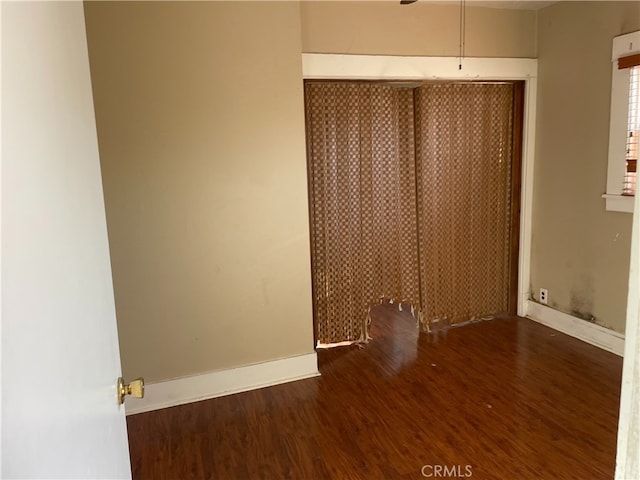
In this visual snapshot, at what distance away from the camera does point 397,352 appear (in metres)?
3.55

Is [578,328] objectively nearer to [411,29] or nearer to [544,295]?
[544,295]

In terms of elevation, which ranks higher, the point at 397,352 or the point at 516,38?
the point at 516,38

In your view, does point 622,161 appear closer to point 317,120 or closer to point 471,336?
point 471,336

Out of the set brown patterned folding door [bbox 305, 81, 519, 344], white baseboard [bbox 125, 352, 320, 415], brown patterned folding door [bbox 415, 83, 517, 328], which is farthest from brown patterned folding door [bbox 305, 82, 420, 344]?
white baseboard [bbox 125, 352, 320, 415]

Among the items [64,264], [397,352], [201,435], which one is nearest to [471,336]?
[397,352]

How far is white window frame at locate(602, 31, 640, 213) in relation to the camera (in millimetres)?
3094

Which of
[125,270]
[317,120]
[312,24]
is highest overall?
[312,24]

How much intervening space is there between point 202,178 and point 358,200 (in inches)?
46.1

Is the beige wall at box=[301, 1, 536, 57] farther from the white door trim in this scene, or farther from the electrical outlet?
the electrical outlet

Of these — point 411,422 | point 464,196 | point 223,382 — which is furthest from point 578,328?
point 223,382

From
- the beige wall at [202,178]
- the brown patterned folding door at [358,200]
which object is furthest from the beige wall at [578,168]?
the beige wall at [202,178]

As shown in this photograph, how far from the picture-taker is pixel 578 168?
11.6 feet

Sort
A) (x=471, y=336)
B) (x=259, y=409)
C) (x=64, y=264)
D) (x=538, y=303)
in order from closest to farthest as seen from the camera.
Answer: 1. (x=64, y=264)
2. (x=259, y=409)
3. (x=471, y=336)
4. (x=538, y=303)

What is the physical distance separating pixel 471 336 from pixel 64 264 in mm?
3500
